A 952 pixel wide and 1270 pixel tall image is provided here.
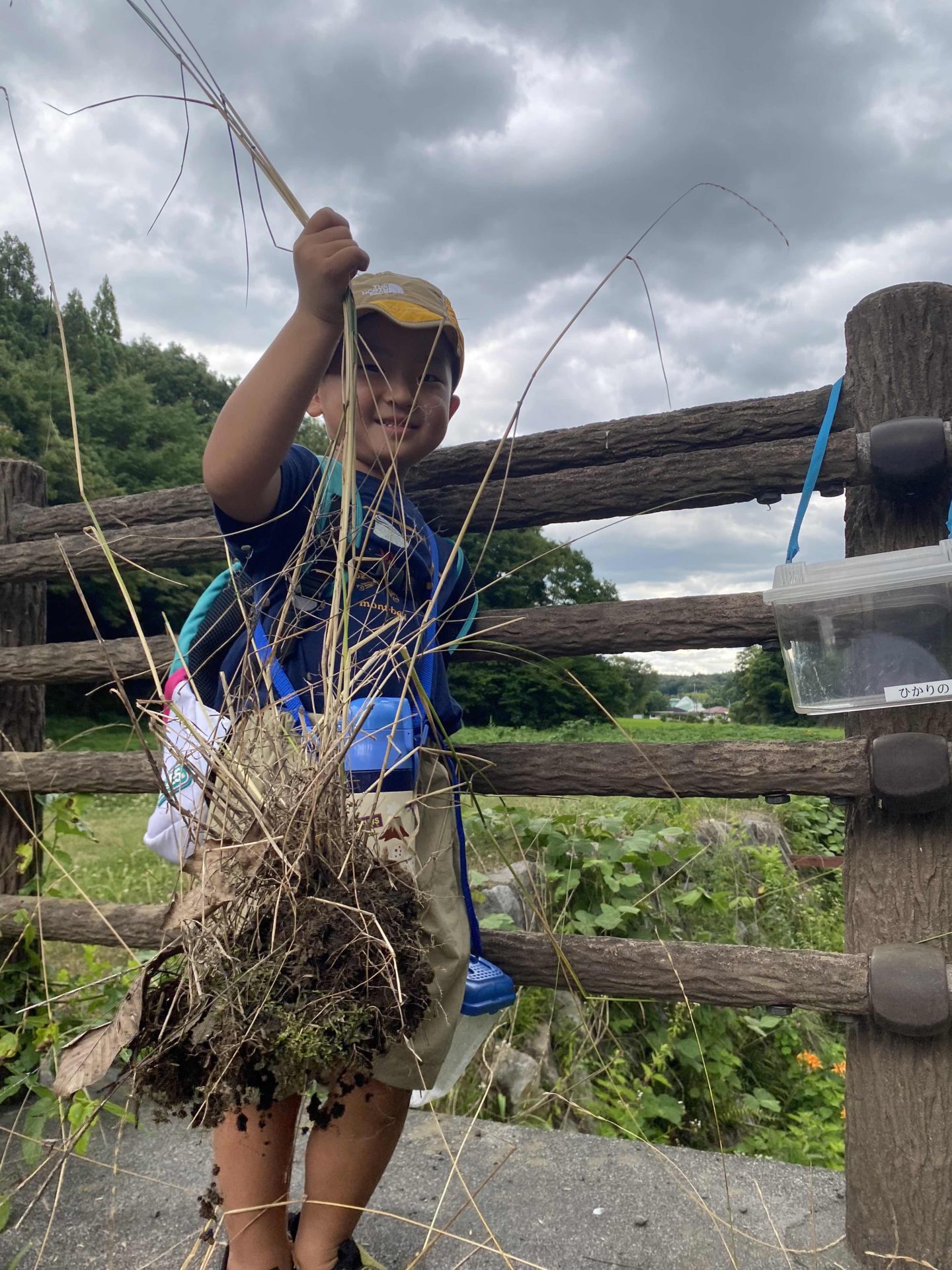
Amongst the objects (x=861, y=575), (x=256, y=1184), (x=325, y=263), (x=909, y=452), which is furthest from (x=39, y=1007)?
(x=909, y=452)

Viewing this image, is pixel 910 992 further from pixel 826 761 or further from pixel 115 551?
pixel 115 551

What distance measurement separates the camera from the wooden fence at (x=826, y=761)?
5.62ft

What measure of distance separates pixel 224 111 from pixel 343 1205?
163cm

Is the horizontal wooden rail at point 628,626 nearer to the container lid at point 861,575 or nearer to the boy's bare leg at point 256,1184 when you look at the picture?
the container lid at point 861,575

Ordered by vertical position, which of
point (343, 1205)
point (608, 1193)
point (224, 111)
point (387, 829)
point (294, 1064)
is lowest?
point (608, 1193)

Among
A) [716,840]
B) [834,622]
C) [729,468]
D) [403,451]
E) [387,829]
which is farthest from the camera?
[716,840]

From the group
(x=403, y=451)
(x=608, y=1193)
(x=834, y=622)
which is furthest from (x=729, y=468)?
(x=608, y=1193)

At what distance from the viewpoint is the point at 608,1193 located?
197 cm

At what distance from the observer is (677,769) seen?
1860 mm

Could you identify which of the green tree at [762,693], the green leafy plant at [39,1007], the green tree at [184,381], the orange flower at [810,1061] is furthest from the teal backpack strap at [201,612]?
the green tree at [184,381]

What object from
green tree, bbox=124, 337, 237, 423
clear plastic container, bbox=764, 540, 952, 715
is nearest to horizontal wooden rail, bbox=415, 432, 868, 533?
clear plastic container, bbox=764, 540, 952, 715

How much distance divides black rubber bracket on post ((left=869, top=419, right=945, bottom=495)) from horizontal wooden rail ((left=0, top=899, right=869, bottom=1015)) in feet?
3.19

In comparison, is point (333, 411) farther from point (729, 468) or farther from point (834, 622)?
point (834, 622)

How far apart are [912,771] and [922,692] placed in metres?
0.18
